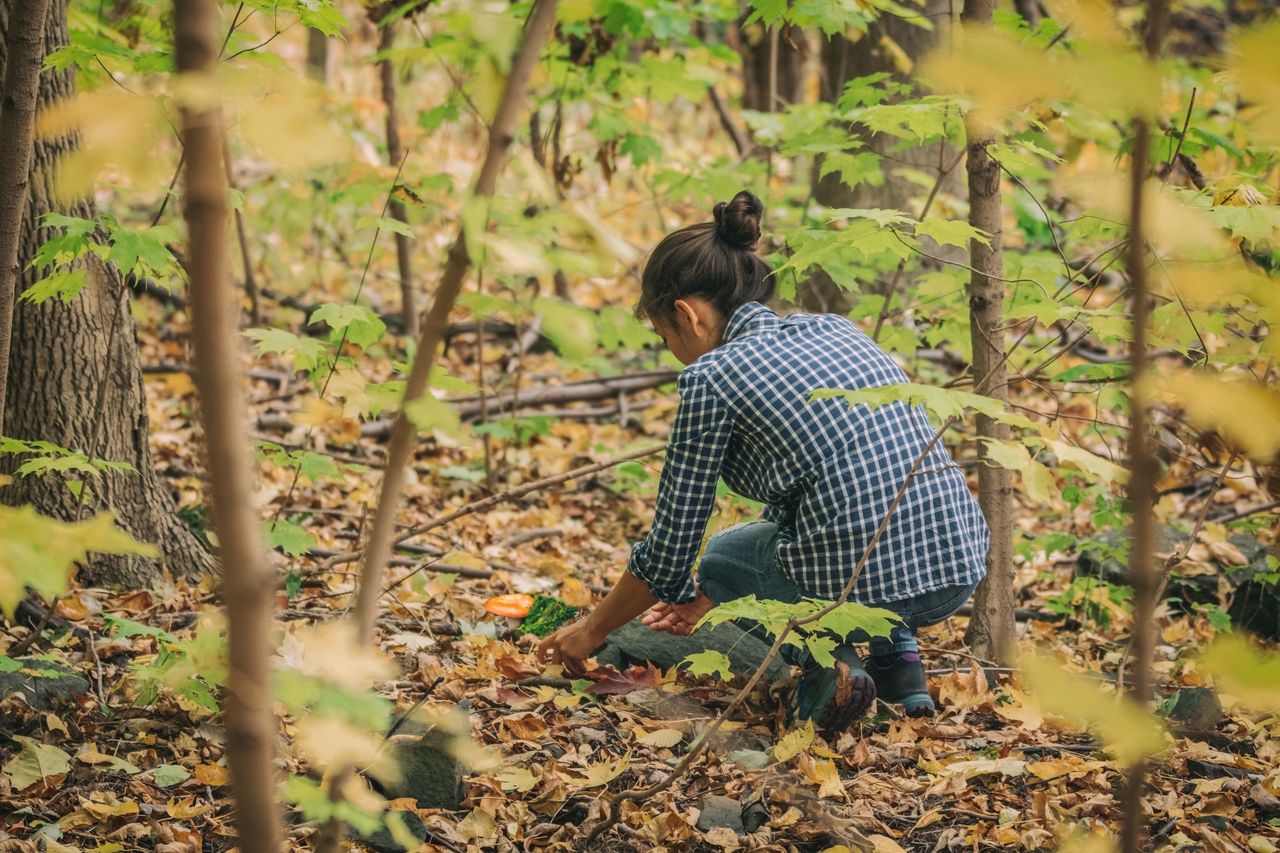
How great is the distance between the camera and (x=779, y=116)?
469cm

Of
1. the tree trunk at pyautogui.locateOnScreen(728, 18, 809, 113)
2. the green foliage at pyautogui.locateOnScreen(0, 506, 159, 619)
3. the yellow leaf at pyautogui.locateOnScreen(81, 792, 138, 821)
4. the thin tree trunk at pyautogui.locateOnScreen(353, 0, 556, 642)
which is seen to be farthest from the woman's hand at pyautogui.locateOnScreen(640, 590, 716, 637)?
the tree trunk at pyautogui.locateOnScreen(728, 18, 809, 113)

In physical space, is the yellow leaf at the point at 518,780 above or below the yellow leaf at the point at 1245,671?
below

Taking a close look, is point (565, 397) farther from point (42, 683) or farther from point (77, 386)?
point (42, 683)

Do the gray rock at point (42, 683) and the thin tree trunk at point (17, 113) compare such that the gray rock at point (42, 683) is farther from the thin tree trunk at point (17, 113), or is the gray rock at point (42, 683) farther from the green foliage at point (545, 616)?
the green foliage at point (545, 616)

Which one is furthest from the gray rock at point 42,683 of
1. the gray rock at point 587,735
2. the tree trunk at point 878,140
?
the tree trunk at point 878,140

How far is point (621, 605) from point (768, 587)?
0.47 metres

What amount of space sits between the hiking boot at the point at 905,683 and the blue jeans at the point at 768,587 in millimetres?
30

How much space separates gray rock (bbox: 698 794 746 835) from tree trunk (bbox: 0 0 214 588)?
6.27ft

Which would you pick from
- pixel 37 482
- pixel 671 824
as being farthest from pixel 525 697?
pixel 37 482

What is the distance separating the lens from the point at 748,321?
8.74ft

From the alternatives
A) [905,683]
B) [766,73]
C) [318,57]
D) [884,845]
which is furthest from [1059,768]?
[318,57]

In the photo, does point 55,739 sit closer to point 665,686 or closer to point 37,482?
point 37,482

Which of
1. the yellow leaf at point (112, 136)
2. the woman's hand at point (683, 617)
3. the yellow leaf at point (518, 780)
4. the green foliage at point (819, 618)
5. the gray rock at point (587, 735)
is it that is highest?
the yellow leaf at point (112, 136)

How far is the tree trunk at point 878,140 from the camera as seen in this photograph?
501cm
